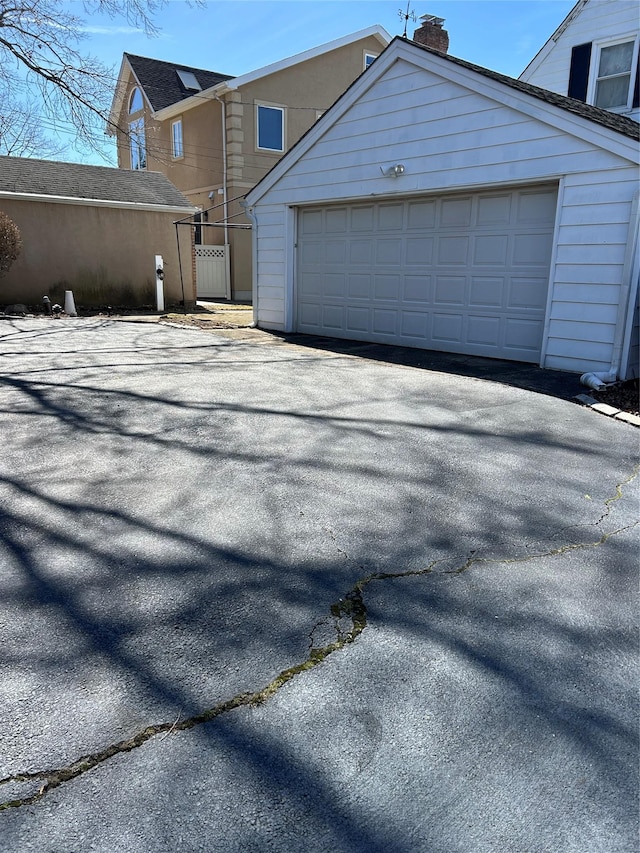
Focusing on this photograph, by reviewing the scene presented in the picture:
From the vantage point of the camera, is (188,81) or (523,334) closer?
(523,334)

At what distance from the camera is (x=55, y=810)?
4.98ft

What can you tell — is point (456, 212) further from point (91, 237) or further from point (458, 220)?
point (91, 237)

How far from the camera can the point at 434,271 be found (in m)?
9.18

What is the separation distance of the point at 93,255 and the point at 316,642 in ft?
49.2

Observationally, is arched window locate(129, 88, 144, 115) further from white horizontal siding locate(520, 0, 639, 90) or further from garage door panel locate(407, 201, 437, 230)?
garage door panel locate(407, 201, 437, 230)

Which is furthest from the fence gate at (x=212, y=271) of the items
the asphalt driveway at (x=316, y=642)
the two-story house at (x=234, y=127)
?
the asphalt driveway at (x=316, y=642)

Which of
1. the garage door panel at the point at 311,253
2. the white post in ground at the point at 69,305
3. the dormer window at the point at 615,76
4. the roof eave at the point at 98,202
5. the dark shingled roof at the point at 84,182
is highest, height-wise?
the dormer window at the point at 615,76

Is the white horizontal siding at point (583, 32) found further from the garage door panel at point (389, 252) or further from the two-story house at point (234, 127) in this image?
the two-story house at point (234, 127)

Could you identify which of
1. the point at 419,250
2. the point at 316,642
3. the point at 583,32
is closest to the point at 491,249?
the point at 419,250

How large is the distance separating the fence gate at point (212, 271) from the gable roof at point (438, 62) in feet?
24.5

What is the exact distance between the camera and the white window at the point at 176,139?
65.3 feet

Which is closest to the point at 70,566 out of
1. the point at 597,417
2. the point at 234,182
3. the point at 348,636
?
the point at 348,636

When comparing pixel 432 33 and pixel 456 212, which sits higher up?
pixel 432 33

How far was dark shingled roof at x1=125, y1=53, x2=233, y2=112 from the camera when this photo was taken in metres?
20.7
